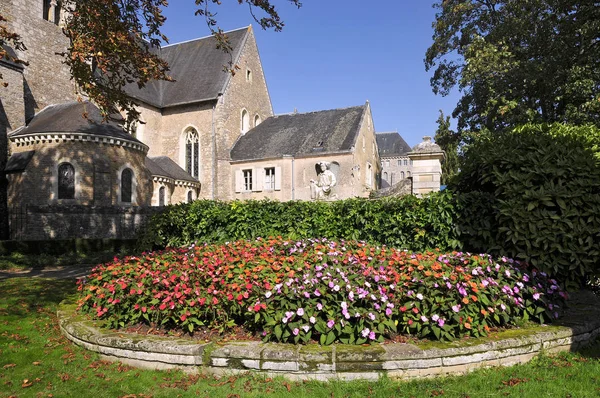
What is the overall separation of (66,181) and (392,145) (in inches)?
2427

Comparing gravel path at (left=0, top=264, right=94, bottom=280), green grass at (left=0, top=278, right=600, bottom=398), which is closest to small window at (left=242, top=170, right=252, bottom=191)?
gravel path at (left=0, top=264, right=94, bottom=280)

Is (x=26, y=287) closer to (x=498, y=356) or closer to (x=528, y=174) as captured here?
(x=498, y=356)

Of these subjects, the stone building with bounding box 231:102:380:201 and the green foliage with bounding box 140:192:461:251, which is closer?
the green foliage with bounding box 140:192:461:251

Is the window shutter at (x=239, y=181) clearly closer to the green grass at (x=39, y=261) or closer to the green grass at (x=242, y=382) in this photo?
the green grass at (x=39, y=261)

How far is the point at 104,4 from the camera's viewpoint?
7.10 m

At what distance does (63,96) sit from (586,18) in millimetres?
27070

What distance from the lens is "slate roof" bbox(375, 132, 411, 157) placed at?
2874 inches

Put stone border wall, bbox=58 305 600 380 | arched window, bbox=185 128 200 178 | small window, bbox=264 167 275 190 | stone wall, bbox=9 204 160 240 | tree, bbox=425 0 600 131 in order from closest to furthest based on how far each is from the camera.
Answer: stone border wall, bbox=58 305 600 380 < tree, bbox=425 0 600 131 < stone wall, bbox=9 204 160 240 < small window, bbox=264 167 275 190 < arched window, bbox=185 128 200 178

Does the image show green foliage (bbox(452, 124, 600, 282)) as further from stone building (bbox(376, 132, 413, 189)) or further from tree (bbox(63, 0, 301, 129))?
stone building (bbox(376, 132, 413, 189))

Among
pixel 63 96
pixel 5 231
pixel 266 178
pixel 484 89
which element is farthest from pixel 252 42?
pixel 5 231

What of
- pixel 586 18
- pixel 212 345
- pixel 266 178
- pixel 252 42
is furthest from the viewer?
pixel 252 42

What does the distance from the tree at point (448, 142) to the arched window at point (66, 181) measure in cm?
2058

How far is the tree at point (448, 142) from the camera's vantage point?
82.2 ft

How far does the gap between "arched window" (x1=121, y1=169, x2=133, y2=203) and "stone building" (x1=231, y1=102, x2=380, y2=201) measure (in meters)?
7.87
